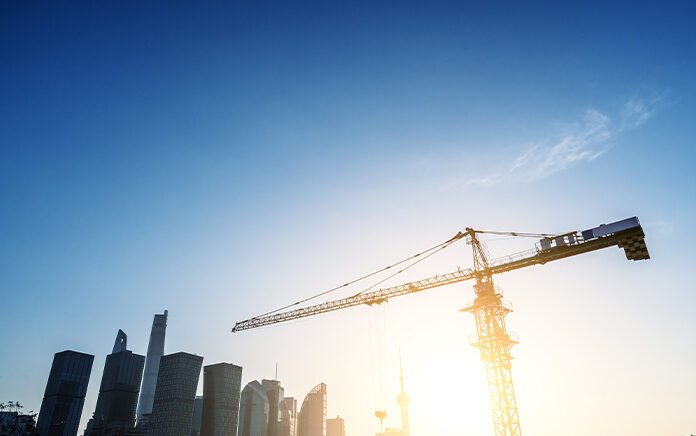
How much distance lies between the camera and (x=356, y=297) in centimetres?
10750

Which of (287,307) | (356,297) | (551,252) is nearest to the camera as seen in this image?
(551,252)

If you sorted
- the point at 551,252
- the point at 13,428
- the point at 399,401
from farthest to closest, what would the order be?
1. the point at 399,401
2. the point at 13,428
3. the point at 551,252

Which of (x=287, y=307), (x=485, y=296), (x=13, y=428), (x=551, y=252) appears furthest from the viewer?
(x=287, y=307)

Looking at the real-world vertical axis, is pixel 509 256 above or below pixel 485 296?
above

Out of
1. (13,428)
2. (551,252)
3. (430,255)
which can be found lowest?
(13,428)

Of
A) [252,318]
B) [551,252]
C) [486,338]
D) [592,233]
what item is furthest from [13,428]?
[592,233]

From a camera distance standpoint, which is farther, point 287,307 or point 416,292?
point 287,307

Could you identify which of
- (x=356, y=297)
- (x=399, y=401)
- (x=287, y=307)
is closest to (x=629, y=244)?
(x=356, y=297)

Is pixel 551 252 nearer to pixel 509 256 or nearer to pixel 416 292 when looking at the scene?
pixel 509 256

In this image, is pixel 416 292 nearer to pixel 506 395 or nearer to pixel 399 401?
pixel 506 395

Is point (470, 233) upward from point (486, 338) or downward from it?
upward

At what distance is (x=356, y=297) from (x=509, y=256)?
1513 inches

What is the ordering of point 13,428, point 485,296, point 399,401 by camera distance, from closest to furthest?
point 485,296, point 13,428, point 399,401

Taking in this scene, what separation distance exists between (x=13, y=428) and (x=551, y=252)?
377ft
